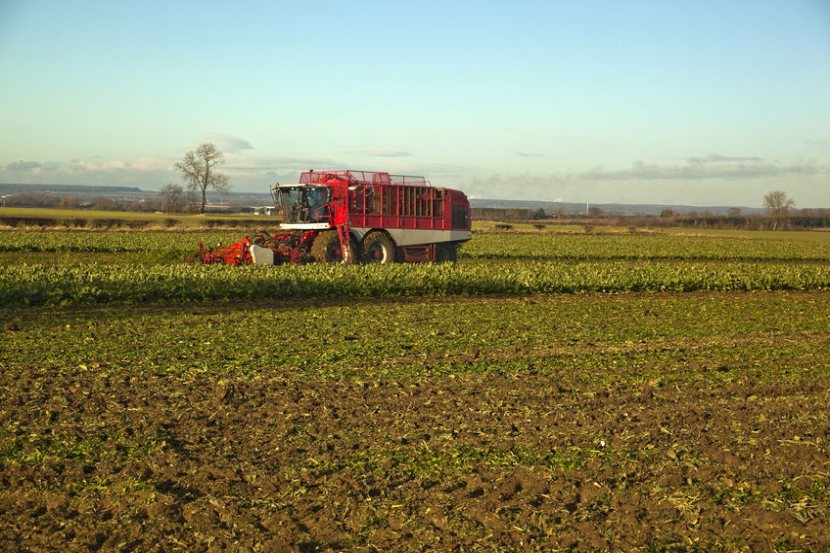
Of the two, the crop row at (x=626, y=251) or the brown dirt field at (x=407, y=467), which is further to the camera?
the crop row at (x=626, y=251)

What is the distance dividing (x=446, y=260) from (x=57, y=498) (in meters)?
23.3

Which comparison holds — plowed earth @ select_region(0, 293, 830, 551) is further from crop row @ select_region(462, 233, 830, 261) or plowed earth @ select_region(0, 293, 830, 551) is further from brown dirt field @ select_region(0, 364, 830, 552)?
crop row @ select_region(462, 233, 830, 261)

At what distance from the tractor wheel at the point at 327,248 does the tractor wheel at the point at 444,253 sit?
13.8 feet

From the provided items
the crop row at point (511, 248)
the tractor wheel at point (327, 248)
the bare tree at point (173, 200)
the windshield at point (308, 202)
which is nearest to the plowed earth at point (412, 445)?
the tractor wheel at point (327, 248)

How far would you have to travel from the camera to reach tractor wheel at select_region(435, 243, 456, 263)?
96.3 ft

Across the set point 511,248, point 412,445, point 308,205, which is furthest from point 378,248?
point 412,445

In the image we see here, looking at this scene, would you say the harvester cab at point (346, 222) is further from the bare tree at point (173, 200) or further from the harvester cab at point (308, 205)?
the bare tree at point (173, 200)

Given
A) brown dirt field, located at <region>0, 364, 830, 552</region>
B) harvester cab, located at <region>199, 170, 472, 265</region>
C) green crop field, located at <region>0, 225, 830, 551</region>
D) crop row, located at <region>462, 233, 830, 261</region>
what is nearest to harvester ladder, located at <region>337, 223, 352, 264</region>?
harvester cab, located at <region>199, 170, 472, 265</region>

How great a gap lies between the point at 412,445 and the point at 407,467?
0.65m

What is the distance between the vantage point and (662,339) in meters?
15.2

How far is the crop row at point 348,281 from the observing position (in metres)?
19.0

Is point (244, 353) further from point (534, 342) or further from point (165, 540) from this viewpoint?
point (165, 540)

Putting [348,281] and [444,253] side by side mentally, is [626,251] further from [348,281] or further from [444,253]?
[348,281]

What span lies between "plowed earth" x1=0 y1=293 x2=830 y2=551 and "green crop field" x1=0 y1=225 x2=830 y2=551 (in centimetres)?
3
